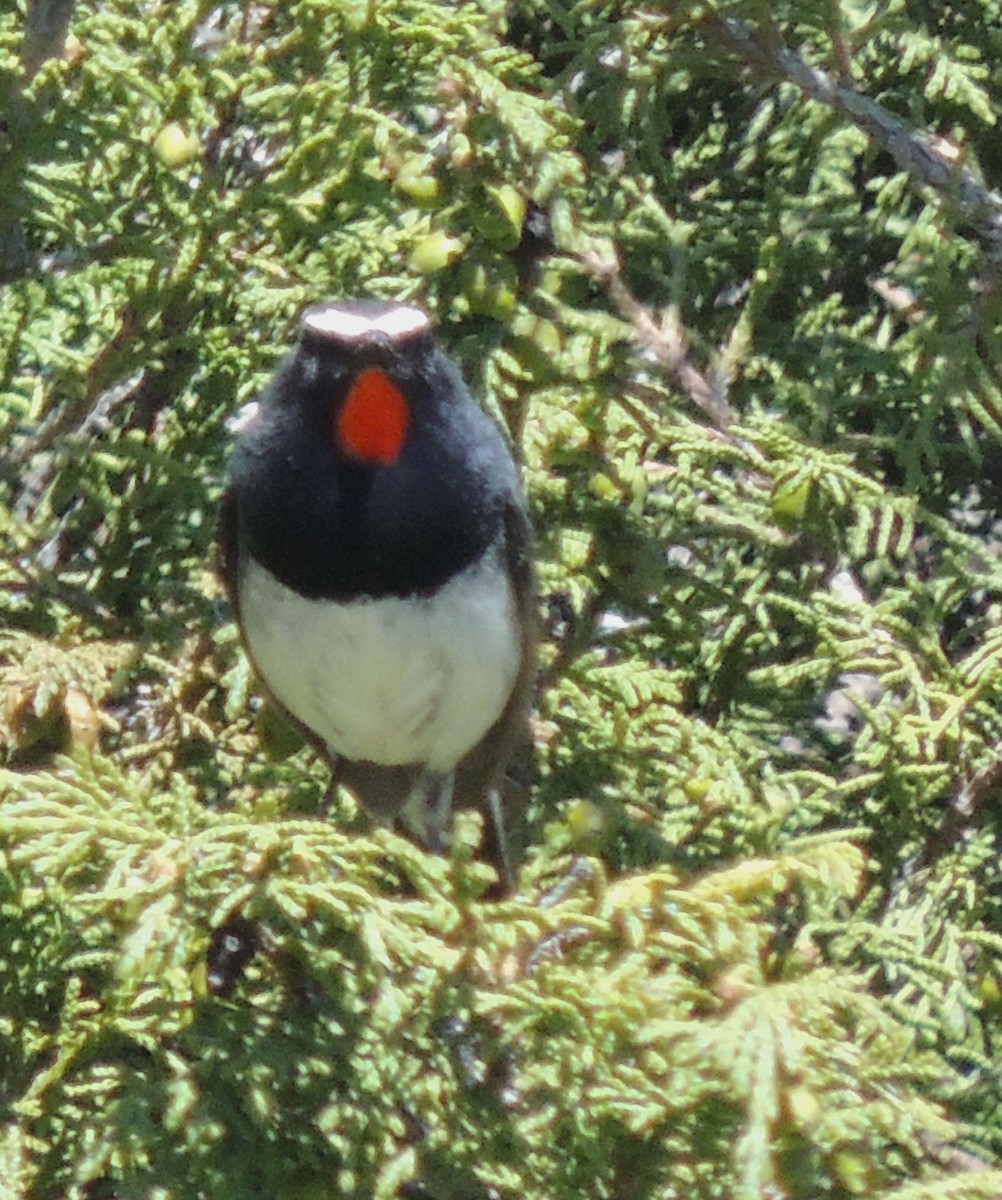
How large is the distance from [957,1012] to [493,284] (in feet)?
5.03

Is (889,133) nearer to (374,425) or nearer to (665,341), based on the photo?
(665,341)

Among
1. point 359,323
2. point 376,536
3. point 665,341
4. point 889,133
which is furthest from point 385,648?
point 889,133

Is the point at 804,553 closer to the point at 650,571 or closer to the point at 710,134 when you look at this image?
the point at 650,571

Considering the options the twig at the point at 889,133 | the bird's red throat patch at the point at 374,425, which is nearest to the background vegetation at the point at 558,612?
the twig at the point at 889,133

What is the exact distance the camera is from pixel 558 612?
146 inches

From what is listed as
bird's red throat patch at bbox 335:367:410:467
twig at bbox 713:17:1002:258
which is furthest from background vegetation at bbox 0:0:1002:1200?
bird's red throat patch at bbox 335:367:410:467

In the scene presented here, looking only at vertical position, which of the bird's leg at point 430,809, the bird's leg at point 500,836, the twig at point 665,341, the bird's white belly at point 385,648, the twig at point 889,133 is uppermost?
the twig at point 889,133

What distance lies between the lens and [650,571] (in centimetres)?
321

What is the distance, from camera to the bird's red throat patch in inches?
130

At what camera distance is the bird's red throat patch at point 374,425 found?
330 cm

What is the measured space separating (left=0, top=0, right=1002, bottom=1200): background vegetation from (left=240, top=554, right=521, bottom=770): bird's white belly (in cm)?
10

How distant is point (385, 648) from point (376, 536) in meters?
0.21

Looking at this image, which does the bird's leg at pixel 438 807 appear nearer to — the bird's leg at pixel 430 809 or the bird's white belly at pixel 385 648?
the bird's leg at pixel 430 809

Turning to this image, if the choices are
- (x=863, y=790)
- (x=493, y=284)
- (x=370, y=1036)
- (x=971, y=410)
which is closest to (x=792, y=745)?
(x=863, y=790)
